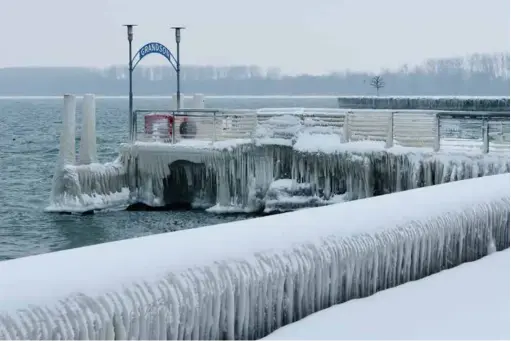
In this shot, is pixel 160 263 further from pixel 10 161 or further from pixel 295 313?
pixel 10 161

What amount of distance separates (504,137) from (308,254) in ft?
55.0

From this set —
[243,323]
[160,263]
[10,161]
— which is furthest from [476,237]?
[10,161]

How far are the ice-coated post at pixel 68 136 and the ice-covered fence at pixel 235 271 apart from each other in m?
17.7

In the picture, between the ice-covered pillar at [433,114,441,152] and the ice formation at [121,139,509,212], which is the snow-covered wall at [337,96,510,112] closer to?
the ice formation at [121,139,509,212]

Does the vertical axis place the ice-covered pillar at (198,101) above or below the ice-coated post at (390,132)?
above

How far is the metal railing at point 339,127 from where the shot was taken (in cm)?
2242

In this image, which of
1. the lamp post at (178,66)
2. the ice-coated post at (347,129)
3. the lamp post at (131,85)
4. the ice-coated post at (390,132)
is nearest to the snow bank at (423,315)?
the ice-coated post at (390,132)

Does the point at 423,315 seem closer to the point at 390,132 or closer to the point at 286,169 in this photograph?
the point at 390,132

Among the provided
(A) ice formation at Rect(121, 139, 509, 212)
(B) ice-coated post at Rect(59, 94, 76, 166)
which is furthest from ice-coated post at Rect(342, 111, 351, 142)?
(B) ice-coated post at Rect(59, 94, 76, 166)

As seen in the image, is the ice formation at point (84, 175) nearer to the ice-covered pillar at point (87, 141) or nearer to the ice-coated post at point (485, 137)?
the ice-covered pillar at point (87, 141)

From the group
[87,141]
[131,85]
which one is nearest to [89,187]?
[87,141]

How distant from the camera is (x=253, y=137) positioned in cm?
2533

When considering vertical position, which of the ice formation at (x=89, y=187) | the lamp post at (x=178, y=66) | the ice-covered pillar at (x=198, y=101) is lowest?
the ice formation at (x=89, y=187)

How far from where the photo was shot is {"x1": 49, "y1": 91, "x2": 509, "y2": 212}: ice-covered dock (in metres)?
22.6
